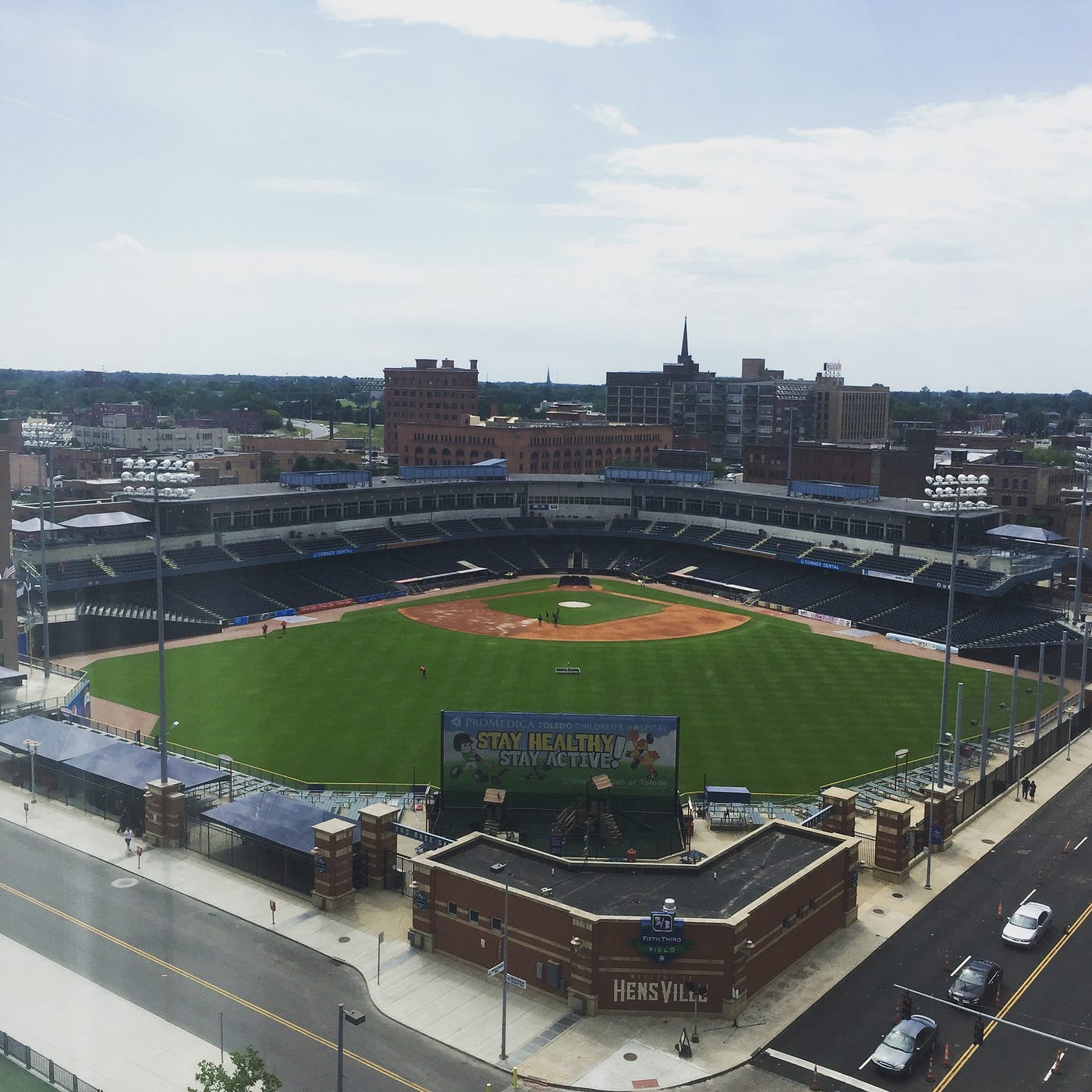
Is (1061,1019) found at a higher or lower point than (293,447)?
lower

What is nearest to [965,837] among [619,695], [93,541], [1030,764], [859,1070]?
[1030,764]

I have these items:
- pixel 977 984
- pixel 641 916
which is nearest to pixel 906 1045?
pixel 977 984

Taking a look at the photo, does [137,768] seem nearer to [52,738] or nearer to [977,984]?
[52,738]

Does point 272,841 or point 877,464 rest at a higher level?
point 877,464

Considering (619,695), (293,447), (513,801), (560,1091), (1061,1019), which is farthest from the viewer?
(293,447)

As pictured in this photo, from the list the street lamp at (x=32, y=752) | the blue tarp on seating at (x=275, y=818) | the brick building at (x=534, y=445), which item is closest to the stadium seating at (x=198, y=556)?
the street lamp at (x=32, y=752)

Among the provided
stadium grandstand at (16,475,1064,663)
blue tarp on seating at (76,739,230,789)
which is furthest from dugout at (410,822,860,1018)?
stadium grandstand at (16,475,1064,663)

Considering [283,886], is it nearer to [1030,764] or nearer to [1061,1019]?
[1061,1019]

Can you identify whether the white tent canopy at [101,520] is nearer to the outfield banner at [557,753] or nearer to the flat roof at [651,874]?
the outfield banner at [557,753]
